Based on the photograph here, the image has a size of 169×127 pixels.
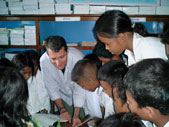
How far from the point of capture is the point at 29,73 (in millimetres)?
1789

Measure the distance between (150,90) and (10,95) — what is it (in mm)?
652

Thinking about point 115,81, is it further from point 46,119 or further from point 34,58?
point 34,58

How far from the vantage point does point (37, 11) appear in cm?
235

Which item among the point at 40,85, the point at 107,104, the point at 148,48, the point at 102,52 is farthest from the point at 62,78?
the point at 148,48

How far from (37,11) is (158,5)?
1597 mm

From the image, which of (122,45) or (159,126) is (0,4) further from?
(159,126)

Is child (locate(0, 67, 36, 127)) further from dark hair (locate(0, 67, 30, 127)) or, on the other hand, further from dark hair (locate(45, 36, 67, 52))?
dark hair (locate(45, 36, 67, 52))

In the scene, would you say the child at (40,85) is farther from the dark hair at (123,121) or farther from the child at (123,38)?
the dark hair at (123,121)

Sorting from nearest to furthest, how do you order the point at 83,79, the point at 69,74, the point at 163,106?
the point at 163,106, the point at 83,79, the point at 69,74

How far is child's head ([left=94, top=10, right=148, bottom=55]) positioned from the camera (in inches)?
46.1

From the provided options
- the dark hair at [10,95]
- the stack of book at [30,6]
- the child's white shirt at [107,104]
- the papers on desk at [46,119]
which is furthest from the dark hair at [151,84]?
the stack of book at [30,6]

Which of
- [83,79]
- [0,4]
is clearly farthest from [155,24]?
[0,4]

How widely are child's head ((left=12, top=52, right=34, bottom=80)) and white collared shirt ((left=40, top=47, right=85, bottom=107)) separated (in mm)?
213

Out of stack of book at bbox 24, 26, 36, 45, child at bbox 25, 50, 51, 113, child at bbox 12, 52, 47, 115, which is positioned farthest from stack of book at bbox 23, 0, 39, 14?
child at bbox 12, 52, 47, 115
